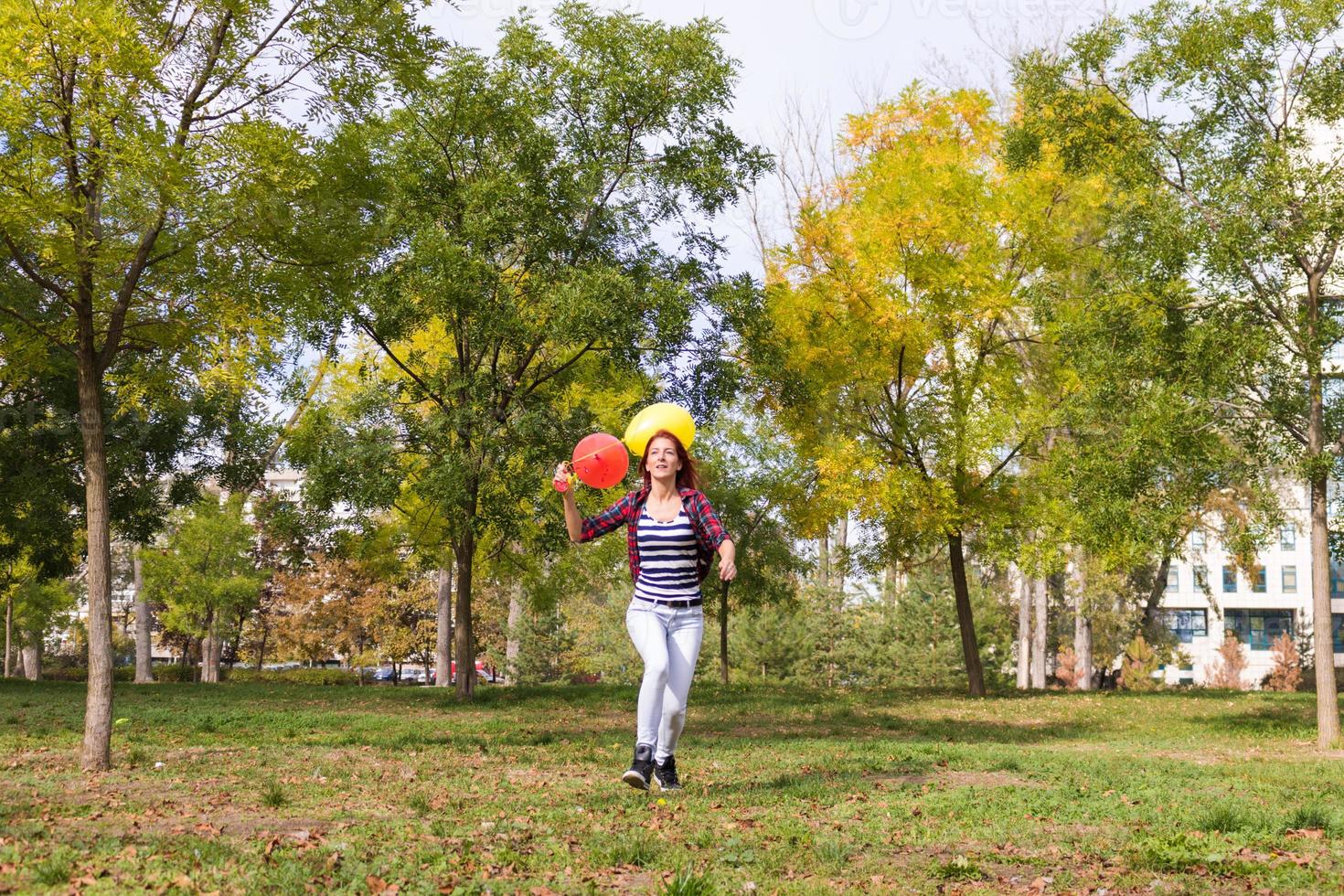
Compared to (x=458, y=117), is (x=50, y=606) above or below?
below

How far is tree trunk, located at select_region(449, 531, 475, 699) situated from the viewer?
62.5 ft

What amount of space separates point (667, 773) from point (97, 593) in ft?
17.3

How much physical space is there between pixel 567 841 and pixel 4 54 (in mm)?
7196

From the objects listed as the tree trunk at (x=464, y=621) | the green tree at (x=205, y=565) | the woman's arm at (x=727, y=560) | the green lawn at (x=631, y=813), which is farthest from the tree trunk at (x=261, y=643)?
the woman's arm at (x=727, y=560)

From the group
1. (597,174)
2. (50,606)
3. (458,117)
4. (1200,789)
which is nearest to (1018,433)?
(597,174)

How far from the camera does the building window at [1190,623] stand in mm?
81625

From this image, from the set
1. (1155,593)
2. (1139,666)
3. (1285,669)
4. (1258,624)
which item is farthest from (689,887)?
(1258,624)

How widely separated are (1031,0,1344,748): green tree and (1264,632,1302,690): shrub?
28394 mm

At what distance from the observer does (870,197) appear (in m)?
21.8

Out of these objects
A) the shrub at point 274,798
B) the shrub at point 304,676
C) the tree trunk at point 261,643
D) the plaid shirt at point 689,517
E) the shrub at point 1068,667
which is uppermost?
the plaid shirt at point 689,517

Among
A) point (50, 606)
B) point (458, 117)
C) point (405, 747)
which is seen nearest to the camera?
point (405, 747)

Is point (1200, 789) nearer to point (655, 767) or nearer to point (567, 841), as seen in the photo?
point (655, 767)

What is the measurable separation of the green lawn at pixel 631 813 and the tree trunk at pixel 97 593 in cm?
30

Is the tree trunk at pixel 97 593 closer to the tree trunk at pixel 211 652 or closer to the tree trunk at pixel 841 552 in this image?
the tree trunk at pixel 841 552
